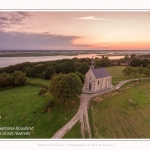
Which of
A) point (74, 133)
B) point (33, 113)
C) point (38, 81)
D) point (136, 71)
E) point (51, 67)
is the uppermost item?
point (51, 67)

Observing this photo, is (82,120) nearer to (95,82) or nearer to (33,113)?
(33,113)

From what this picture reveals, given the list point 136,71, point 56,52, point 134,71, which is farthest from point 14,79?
point 136,71

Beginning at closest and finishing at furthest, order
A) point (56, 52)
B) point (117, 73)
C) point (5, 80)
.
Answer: point (56, 52), point (5, 80), point (117, 73)

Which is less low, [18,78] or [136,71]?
[136,71]

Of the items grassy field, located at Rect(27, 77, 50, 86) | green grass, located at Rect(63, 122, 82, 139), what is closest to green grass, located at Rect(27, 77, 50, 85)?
grassy field, located at Rect(27, 77, 50, 86)

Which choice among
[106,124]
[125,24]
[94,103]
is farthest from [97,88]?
[125,24]

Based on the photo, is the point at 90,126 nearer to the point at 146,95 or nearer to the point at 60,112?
the point at 60,112
